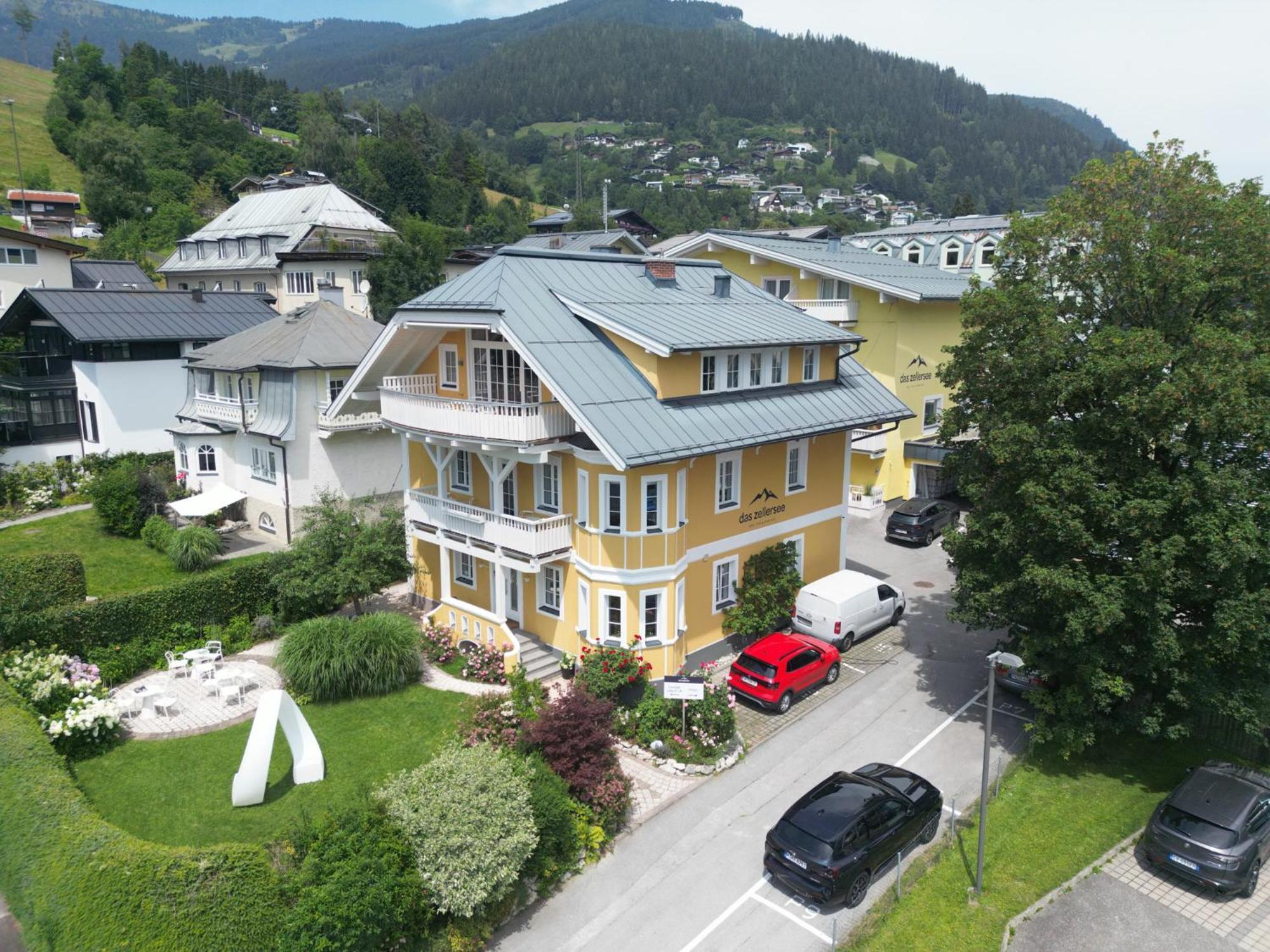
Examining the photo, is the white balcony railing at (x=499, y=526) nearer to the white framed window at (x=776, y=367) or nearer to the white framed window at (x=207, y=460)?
the white framed window at (x=776, y=367)

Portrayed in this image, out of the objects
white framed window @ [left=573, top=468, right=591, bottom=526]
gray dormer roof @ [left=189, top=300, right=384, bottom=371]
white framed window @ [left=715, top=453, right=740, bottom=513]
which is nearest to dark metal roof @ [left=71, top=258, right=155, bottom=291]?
gray dormer roof @ [left=189, top=300, right=384, bottom=371]

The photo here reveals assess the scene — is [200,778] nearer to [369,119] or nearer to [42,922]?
[42,922]

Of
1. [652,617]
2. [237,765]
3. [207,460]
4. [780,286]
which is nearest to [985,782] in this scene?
[652,617]

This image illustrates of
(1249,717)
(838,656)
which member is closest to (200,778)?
(838,656)

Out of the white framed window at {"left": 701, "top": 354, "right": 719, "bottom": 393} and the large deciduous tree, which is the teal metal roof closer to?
the white framed window at {"left": 701, "top": 354, "right": 719, "bottom": 393}

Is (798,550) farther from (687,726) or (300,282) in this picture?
(300,282)

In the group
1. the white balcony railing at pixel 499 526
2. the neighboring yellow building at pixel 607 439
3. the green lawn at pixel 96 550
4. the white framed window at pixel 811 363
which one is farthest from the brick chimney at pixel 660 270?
the green lawn at pixel 96 550
